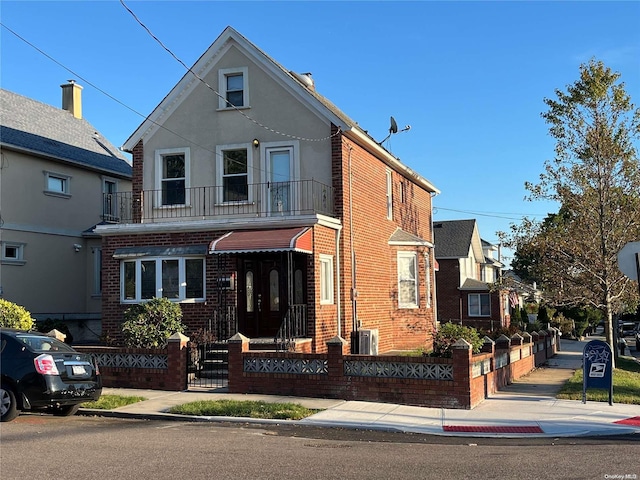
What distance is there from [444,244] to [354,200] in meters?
23.1

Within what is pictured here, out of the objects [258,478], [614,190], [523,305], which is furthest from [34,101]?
[523,305]

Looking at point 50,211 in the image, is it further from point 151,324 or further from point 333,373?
point 333,373

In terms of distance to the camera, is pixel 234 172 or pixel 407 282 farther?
pixel 407 282

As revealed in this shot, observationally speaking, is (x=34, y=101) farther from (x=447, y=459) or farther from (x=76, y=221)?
Answer: (x=447, y=459)

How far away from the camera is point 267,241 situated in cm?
1609

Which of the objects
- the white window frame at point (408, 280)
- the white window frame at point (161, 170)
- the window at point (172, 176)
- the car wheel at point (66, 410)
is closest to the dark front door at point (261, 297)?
the white window frame at point (161, 170)

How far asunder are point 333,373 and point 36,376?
5486mm

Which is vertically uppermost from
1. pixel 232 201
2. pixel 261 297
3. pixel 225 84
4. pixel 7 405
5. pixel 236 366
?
pixel 225 84

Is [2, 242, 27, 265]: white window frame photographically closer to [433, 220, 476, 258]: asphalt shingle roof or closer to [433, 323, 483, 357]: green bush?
[433, 323, 483, 357]: green bush

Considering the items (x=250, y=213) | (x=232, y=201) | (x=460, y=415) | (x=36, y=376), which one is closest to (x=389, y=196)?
(x=250, y=213)

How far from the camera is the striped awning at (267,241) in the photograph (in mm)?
15734

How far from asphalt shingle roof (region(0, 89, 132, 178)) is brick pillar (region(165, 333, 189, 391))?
37.2 feet

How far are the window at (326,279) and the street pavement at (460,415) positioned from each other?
15.6 feet

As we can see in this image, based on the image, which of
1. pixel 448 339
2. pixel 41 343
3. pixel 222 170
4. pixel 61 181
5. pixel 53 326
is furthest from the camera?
pixel 61 181
